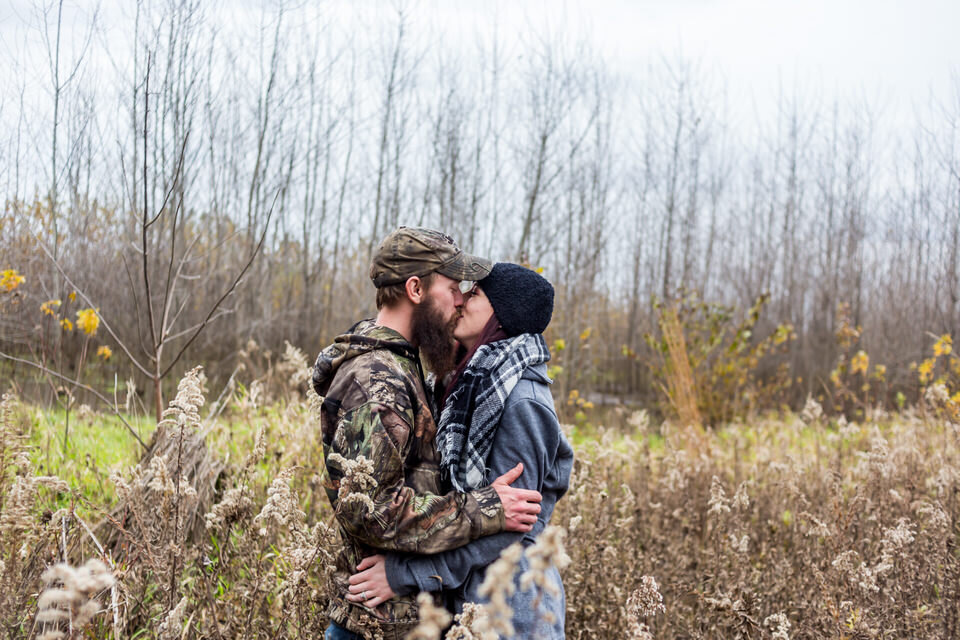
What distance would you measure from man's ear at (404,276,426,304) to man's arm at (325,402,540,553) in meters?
0.43

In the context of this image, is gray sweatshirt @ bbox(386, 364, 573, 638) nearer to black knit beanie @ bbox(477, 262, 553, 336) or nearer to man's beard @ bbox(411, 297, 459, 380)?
black knit beanie @ bbox(477, 262, 553, 336)

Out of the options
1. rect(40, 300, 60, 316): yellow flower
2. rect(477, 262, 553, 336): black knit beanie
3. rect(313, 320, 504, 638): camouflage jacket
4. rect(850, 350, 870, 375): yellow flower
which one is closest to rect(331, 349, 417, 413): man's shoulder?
rect(313, 320, 504, 638): camouflage jacket

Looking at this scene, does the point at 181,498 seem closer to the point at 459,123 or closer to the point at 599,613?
the point at 599,613

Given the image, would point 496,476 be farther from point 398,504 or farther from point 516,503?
point 398,504

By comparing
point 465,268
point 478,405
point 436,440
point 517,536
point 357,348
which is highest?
point 465,268

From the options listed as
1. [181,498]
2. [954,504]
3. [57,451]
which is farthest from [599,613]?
[57,451]

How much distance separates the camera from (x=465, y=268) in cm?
231

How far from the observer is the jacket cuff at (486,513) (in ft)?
6.40

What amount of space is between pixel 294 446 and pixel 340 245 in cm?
1025

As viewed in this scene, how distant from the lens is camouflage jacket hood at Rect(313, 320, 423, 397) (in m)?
2.14

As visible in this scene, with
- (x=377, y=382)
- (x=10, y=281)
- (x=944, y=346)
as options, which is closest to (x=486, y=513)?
(x=377, y=382)

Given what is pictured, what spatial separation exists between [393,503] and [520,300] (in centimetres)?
79

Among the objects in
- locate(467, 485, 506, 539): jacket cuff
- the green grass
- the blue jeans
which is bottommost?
the green grass

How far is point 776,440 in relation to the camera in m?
7.65
